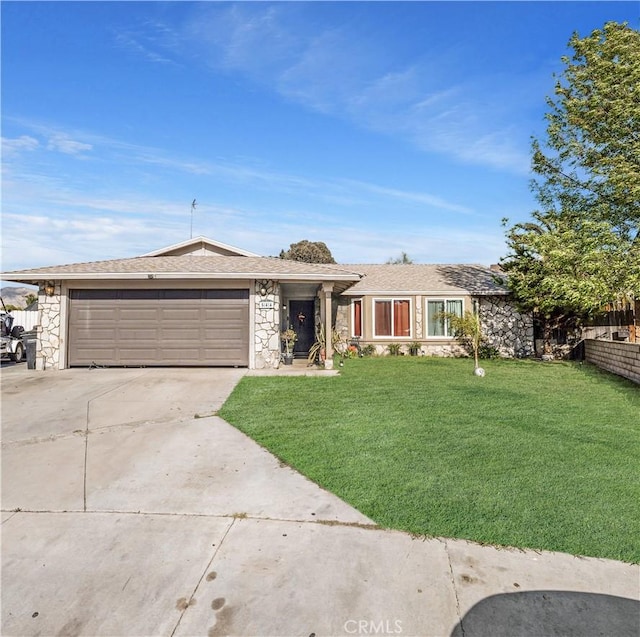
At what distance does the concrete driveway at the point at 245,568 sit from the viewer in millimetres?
2369

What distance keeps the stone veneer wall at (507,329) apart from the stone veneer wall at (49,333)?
51.8 ft

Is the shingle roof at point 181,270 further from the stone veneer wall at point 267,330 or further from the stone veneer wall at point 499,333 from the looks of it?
the stone veneer wall at point 499,333

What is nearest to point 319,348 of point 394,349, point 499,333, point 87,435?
point 394,349

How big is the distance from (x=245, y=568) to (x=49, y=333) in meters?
12.4

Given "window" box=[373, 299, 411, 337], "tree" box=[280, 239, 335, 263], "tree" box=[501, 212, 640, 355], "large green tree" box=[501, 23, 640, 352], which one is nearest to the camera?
"tree" box=[501, 212, 640, 355]

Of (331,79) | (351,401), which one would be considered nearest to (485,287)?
(331,79)

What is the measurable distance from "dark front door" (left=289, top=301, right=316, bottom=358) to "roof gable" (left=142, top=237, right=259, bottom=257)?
9.37 feet

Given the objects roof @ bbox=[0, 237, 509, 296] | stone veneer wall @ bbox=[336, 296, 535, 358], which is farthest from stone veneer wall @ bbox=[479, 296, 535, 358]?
roof @ bbox=[0, 237, 509, 296]

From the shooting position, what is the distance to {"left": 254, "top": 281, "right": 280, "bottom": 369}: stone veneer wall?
12.3 m

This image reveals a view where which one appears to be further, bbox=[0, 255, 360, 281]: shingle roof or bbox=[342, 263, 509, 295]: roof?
bbox=[342, 263, 509, 295]: roof

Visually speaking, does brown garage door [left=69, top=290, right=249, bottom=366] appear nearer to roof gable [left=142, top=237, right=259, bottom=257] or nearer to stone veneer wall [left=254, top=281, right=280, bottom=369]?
stone veneer wall [left=254, top=281, right=280, bottom=369]

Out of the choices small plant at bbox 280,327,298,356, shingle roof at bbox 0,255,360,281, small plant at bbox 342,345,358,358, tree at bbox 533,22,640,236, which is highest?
tree at bbox 533,22,640,236

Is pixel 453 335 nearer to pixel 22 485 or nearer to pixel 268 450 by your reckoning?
pixel 268 450

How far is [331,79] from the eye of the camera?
486 inches
